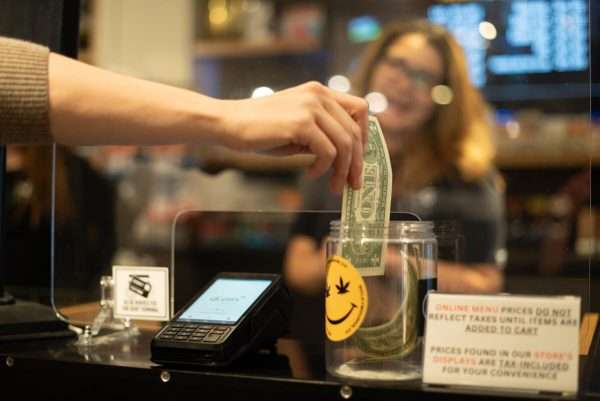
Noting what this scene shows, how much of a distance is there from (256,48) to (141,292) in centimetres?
273

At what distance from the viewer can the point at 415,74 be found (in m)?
2.27

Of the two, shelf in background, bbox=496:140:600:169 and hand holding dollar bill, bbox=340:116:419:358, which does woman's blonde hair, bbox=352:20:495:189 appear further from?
hand holding dollar bill, bbox=340:116:419:358

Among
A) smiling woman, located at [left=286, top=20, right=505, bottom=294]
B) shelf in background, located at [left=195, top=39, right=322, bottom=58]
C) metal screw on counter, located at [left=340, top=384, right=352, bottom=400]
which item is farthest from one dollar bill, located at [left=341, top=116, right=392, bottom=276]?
shelf in background, located at [left=195, top=39, right=322, bottom=58]

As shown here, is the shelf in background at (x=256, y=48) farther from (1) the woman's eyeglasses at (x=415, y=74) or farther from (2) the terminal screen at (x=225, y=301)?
(2) the terminal screen at (x=225, y=301)

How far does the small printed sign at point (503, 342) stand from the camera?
72cm

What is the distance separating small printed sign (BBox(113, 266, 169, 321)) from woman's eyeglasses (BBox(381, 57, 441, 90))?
1325 millimetres

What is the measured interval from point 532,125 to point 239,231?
130cm

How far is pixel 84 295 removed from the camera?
1.21 m

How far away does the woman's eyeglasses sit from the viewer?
7.22 ft

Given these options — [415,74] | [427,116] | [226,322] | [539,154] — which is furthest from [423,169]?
[226,322]

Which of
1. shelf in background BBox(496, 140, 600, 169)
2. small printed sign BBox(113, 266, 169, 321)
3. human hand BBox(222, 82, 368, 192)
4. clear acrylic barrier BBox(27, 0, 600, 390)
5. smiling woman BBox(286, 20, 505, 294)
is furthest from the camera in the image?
shelf in background BBox(496, 140, 600, 169)

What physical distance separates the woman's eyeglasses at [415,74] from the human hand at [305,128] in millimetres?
1359

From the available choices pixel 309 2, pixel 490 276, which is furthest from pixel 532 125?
pixel 490 276

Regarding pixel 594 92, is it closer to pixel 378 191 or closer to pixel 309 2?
pixel 378 191
